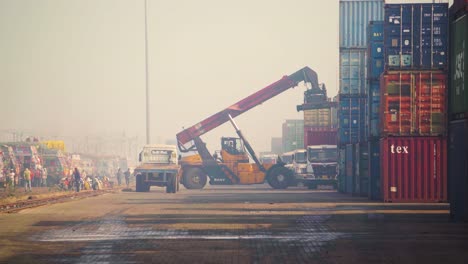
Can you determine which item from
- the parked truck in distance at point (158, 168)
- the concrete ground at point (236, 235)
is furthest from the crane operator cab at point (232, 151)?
the concrete ground at point (236, 235)

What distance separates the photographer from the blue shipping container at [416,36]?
31.9 meters

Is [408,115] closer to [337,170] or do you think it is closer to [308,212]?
[308,212]

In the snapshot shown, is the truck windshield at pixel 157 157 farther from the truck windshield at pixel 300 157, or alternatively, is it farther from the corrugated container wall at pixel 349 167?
the corrugated container wall at pixel 349 167

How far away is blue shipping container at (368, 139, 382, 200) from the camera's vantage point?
35.1 m

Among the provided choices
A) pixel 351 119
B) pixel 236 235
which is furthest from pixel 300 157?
pixel 236 235

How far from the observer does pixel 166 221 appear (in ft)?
77.6

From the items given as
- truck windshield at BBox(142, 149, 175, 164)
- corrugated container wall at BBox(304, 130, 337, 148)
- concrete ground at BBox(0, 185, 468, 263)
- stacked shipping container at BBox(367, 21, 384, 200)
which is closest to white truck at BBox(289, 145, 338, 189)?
corrugated container wall at BBox(304, 130, 337, 148)

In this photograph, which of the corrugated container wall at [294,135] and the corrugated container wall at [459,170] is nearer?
the corrugated container wall at [459,170]

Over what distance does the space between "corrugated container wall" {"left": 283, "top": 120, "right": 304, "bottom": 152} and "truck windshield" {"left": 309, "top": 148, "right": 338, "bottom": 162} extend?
4685 centimetres

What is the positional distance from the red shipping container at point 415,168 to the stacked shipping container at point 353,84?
8027mm

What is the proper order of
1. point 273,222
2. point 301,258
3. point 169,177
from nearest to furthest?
point 301,258, point 273,222, point 169,177

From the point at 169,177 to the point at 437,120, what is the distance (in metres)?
20.3

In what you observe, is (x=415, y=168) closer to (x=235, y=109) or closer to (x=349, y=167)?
(x=349, y=167)

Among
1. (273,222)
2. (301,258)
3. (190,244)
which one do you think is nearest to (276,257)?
(301,258)
